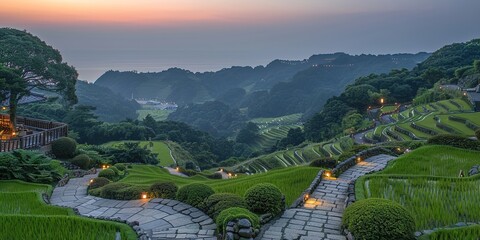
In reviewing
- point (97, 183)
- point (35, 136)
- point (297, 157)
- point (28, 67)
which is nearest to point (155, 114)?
point (297, 157)

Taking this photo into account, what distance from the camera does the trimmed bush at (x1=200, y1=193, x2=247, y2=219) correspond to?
11812 mm

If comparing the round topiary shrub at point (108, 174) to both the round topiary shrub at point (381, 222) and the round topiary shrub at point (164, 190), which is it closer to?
the round topiary shrub at point (164, 190)

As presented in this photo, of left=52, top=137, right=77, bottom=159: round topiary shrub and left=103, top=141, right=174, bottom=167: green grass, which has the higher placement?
left=52, top=137, right=77, bottom=159: round topiary shrub

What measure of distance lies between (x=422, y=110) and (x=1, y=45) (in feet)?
161

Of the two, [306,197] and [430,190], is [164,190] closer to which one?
[306,197]

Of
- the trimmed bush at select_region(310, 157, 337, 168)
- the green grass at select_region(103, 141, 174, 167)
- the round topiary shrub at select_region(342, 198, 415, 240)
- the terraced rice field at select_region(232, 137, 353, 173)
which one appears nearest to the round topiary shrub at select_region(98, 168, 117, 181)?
the trimmed bush at select_region(310, 157, 337, 168)

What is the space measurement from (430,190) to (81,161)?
70.3ft

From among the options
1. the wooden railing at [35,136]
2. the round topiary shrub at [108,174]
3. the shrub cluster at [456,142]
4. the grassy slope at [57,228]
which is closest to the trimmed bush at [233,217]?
the grassy slope at [57,228]

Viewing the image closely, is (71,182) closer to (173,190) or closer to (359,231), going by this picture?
(173,190)

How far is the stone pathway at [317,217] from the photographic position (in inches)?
404

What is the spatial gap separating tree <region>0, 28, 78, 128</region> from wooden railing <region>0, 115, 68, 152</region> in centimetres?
243

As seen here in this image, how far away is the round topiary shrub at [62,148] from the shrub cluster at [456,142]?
77.9ft

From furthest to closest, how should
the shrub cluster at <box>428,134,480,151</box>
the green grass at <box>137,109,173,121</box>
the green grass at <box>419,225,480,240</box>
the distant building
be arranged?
the green grass at <box>137,109,173,121</box>
the distant building
the shrub cluster at <box>428,134,480,151</box>
the green grass at <box>419,225,480,240</box>

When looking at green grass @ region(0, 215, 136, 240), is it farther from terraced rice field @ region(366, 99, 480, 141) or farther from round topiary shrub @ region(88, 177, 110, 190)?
terraced rice field @ region(366, 99, 480, 141)
